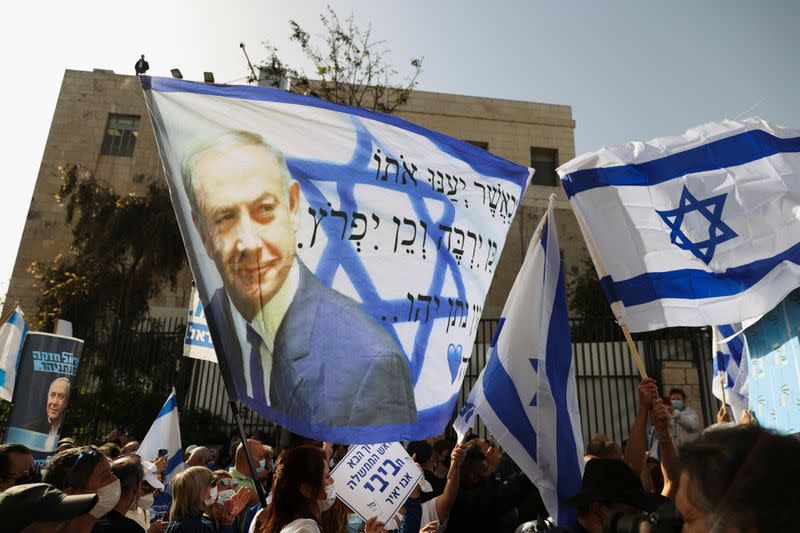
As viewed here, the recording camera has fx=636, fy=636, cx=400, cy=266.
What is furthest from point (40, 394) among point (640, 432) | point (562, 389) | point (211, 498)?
point (640, 432)

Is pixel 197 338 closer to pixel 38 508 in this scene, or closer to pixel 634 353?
pixel 634 353

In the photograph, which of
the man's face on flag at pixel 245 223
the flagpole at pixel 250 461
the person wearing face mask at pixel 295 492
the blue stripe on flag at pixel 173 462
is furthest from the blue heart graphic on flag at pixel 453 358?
the blue stripe on flag at pixel 173 462

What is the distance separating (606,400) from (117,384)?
1149 cm

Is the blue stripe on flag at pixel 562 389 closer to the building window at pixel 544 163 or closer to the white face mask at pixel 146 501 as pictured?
the white face mask at pixel 146 501

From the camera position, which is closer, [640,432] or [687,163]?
[640,432]

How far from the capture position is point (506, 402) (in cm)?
471

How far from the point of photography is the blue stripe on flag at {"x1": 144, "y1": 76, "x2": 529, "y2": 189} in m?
3.85

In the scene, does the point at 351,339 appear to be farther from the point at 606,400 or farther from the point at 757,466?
the point at 606,400

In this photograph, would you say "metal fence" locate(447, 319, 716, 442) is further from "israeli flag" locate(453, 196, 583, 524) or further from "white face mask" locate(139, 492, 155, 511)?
"israeli flag" locate(453, 196, 583, 524)

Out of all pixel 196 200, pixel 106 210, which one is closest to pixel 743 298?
pixel 196 200

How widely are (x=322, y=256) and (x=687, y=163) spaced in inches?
118

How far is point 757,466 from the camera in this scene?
1.42 metres

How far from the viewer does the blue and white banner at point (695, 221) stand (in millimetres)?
4527

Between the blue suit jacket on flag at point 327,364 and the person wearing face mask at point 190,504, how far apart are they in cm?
116
